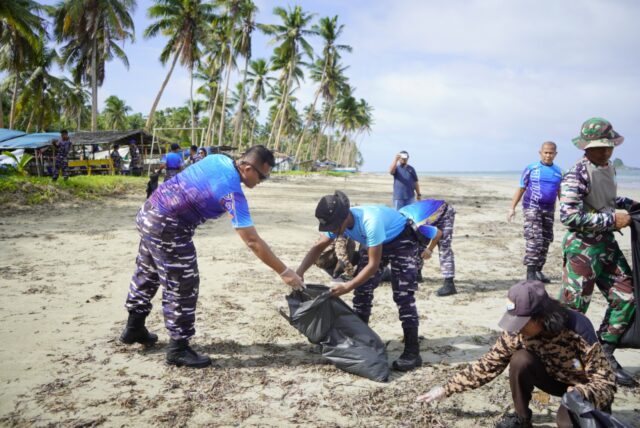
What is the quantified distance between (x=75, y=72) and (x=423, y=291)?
33.0 m

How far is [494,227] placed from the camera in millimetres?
11500

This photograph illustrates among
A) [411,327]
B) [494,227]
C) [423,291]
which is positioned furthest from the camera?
[494,227]

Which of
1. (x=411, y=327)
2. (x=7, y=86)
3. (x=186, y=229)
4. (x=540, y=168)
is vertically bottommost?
(x=411, y=327)

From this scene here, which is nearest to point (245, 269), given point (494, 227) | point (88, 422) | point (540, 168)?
point (88, 422)

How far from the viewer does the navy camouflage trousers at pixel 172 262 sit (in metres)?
3.12

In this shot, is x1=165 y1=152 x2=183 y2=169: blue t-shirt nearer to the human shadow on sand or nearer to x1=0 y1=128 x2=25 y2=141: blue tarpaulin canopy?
the human shadow on sand

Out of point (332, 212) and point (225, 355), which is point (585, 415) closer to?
point (332, 212)

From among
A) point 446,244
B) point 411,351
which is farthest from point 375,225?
point 446,244

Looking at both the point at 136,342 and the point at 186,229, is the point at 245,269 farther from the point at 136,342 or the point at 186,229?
the point at 186,229

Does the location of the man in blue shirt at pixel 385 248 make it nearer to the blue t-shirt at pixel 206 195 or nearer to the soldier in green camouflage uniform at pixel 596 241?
the blue t-shirt at pixel 206 195

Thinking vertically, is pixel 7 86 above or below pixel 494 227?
above

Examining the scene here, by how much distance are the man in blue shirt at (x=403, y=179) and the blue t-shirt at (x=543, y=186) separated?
192 centimetres

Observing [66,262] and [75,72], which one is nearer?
[66,262]

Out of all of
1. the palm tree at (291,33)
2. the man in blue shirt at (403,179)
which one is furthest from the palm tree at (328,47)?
the man in blue shirt at (403,179)
